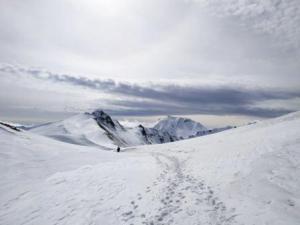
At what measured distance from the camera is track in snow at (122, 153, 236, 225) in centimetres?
A: 940

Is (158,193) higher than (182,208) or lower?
lower

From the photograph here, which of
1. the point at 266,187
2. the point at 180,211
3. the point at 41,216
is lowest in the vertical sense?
the point at 41,216

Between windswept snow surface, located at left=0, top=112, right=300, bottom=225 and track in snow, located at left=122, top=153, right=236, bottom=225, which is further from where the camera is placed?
windswept snow surface, located at left=0, top=112, right=300, bottom=225

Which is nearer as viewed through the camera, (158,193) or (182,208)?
(182,208)

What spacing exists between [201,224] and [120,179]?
8606mm

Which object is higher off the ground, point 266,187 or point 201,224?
point 266,187

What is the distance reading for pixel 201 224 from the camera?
897cm

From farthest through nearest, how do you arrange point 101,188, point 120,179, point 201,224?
point 120,179, point 101,188, point 201,224

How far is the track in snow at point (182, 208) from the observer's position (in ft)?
30.8

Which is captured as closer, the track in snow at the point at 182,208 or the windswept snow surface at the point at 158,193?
the track in snow at the point at 182,208

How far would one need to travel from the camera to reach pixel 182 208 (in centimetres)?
1059

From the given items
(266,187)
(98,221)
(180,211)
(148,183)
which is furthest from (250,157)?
(98,221)

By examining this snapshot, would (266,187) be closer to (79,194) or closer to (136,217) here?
(136,217)

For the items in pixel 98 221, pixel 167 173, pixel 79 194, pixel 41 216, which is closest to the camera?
pixel 98 221
